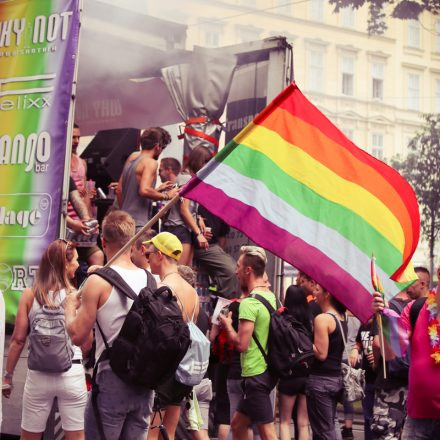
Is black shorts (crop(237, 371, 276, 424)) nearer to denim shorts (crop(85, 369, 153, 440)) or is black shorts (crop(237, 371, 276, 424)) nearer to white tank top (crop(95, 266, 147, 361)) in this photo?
denim shorts (crop(85, 369, 153, 440))

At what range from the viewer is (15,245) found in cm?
741

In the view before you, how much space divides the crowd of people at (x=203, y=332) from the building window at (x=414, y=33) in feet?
84.8

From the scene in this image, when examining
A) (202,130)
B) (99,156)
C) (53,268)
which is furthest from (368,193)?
(99,156)

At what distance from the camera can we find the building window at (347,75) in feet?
113

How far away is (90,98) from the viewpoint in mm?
12047

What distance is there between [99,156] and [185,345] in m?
6.71

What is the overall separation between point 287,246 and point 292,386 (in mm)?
2892

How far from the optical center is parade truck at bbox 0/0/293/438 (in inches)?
291

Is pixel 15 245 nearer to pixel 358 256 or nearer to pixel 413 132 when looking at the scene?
pixel 358 256

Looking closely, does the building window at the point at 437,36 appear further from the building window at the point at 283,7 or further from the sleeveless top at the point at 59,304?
the sleeveless top at the point at 59,304

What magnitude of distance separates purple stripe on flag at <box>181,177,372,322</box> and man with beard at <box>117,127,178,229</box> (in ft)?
9.48

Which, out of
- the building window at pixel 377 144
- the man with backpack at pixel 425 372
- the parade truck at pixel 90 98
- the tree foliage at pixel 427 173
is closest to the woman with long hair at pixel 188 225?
the parade truck at pixel 90 98

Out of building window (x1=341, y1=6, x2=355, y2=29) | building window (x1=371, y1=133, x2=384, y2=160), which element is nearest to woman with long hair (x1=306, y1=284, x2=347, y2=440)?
building window (x1=341, y1=6, x2=355, y2=29)

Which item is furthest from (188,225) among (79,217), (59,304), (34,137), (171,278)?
(171,278)
